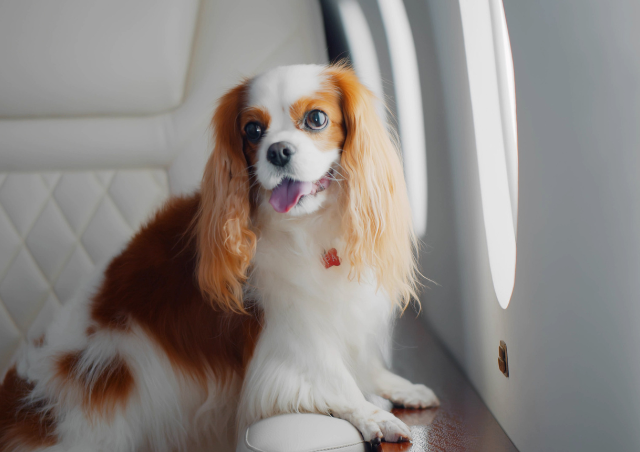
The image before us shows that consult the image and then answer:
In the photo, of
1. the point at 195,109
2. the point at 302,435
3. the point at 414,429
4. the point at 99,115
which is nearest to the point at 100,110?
the point at 99,115

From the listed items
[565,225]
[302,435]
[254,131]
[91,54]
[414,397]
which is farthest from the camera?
[91,54]

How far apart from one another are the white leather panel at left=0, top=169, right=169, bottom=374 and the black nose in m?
0.99

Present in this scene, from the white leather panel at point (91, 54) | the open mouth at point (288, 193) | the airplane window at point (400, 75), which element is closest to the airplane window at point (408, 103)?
the airplane window at point (400, 75)

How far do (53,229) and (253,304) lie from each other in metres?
1.11

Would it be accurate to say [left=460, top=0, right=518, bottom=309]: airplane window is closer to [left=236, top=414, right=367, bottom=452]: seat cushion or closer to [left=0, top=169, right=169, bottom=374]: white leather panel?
[left=236, top=414, right=367, bottom=452]: seat cushion

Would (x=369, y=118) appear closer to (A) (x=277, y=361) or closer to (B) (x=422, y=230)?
(B) (x=422, y=230)

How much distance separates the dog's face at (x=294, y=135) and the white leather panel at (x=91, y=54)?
0.85m

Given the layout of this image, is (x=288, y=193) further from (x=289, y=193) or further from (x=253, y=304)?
(x=253, y=304)

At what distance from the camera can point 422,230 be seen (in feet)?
4.07

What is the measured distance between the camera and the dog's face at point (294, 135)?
904 millimetres

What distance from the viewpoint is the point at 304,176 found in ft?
2.98

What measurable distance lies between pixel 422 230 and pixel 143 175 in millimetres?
1094

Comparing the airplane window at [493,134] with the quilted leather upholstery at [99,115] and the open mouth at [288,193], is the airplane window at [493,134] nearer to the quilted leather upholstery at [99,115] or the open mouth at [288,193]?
the open mouth at [288,193]

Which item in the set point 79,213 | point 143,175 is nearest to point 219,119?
point 143,175
